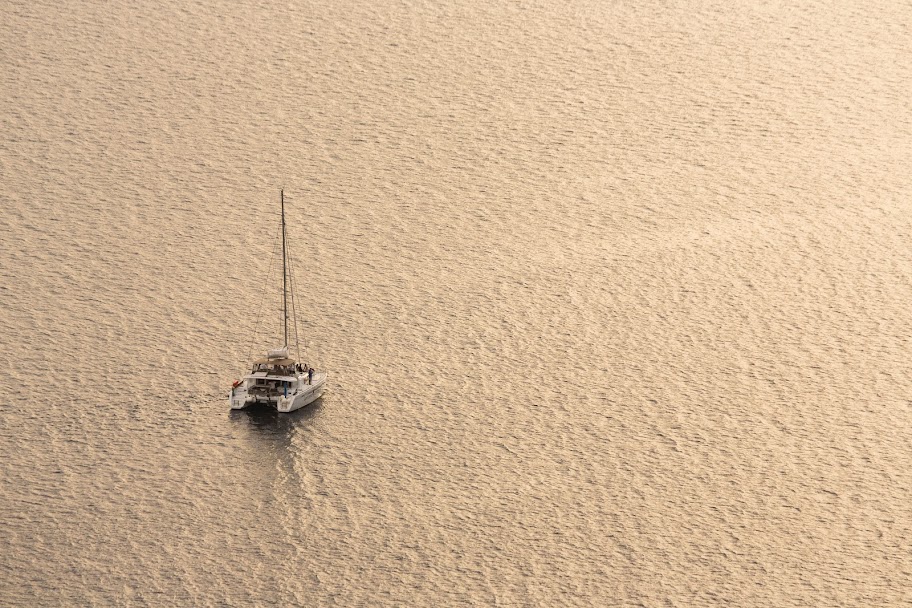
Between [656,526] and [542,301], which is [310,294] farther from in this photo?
[656,526]

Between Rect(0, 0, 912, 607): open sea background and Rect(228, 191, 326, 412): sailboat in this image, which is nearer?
Rect(0, 0, 912, 607): open sea background

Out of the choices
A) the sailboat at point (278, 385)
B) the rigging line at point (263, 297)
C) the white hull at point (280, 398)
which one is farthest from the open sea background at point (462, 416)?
the sailboat at point (278, 385)

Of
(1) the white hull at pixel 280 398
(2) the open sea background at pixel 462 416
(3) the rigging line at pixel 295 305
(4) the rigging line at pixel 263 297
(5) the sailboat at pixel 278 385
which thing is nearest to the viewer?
(2) the open sea background at pixel 462 416

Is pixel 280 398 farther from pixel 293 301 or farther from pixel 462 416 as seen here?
pixel 293 301

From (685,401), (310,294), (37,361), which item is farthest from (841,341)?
(37,361)

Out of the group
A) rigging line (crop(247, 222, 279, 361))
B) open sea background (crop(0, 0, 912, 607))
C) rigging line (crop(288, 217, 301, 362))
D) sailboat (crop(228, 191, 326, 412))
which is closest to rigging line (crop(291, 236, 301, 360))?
rigging line (crop(288, 217, 301, 362))

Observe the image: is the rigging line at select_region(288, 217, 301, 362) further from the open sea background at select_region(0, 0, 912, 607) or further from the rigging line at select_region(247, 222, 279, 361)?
the rigging line at select_region(247, 222, 279, 361)

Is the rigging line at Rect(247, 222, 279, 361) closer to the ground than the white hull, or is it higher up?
higher up

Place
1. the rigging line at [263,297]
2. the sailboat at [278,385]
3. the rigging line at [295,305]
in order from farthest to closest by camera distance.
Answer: the rigging line at [263,297] → the rigging line at [295,305] → the sailboat at [278,385]

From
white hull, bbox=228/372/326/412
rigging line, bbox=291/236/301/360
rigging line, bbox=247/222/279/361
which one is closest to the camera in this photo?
white hull, bbox=228/372/326/412

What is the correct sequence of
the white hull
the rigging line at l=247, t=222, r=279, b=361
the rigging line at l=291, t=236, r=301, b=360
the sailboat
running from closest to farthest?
1. the white hull
2. the sailboat
3. the rigging line at l=291, t=236, r=301, b=360
4. the rigging line at l=247, t=222, r=279, b=361

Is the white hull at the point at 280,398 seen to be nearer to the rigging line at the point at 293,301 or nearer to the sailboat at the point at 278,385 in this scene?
the sailboat at the point at 278,385
